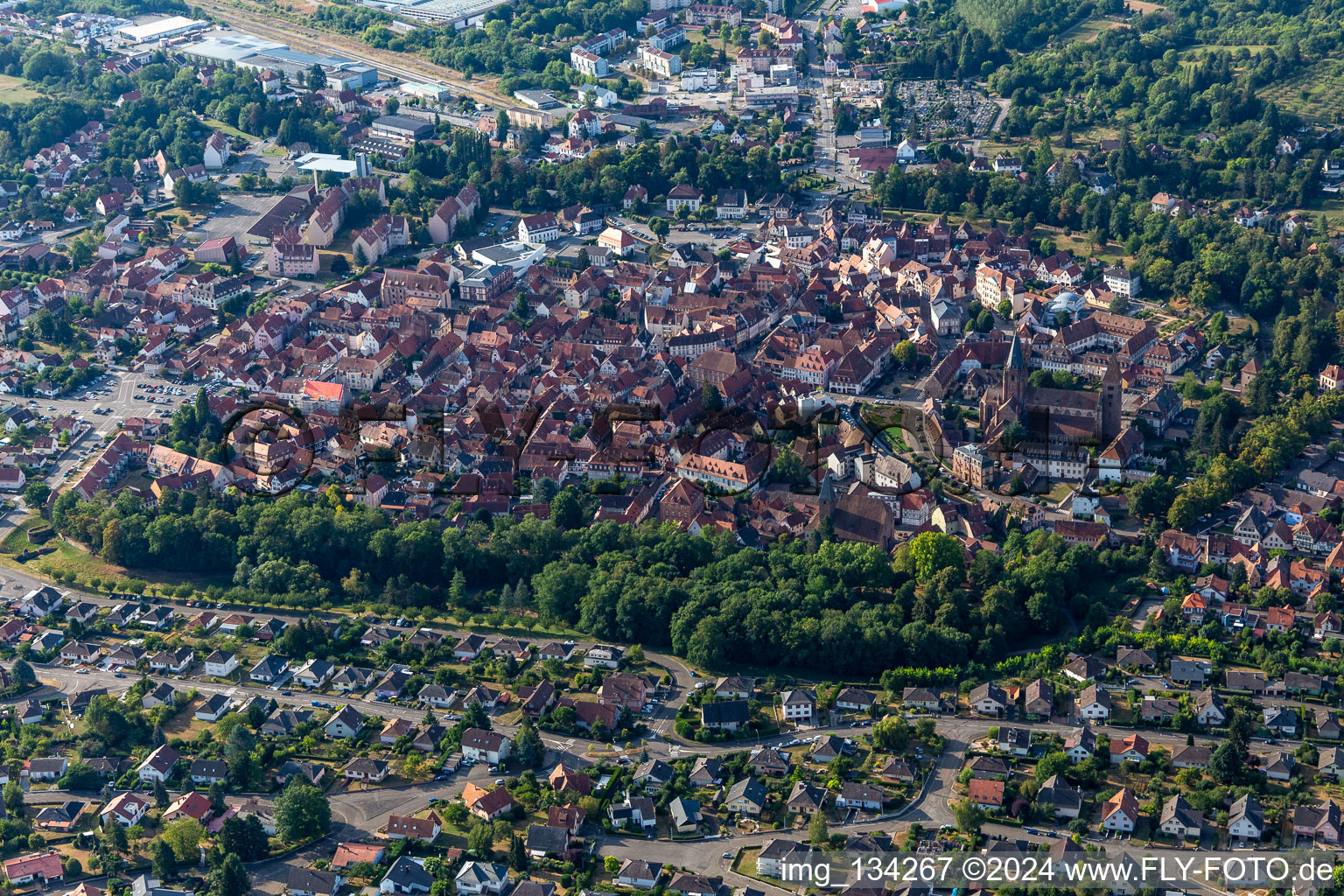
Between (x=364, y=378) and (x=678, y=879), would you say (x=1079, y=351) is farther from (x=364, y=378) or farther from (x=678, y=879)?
(x=678, y=879)

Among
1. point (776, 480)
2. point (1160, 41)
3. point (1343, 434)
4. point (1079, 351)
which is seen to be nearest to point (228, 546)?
point (776, 480)

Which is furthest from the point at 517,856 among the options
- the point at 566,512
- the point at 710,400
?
A: the point at 710,400

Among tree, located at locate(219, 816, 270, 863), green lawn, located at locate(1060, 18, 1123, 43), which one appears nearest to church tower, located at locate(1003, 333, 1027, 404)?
tree, located at locate(219, 816, 270, 863)

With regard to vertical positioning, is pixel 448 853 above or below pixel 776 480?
below

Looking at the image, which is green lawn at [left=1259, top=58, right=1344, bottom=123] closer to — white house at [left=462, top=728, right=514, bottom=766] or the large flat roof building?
the large flat roof building

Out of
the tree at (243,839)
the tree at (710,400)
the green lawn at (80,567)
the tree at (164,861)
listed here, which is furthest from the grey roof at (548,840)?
the tree at (710,400)

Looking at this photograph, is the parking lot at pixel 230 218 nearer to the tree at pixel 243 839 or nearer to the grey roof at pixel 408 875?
the tree at pixel 243 839

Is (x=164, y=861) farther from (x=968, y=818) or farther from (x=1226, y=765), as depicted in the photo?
(x=1226, y=765)
